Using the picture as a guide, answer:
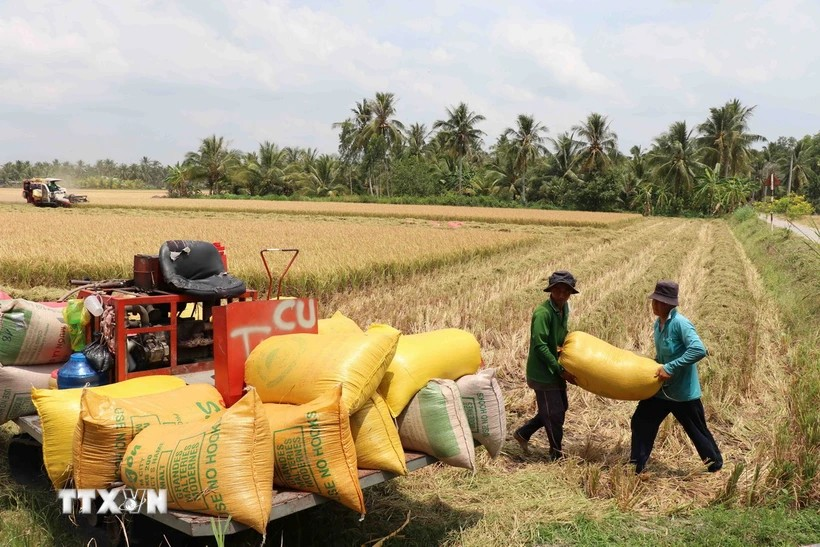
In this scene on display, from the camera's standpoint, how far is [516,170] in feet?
185

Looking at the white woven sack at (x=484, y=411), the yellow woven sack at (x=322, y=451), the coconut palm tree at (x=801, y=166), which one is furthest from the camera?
the coconut palm tree at (x=801, y=166)

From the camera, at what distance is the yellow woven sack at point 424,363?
3.50 m

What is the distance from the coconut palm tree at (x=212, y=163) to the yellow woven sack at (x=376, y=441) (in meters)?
58.6

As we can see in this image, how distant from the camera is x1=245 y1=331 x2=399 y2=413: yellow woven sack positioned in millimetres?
3104

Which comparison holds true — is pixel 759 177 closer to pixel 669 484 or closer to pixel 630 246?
pixel 630 246

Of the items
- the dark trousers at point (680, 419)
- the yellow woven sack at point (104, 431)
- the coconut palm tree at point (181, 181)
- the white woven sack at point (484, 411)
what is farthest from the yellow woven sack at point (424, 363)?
the coconut palm tree at point (181, 181)

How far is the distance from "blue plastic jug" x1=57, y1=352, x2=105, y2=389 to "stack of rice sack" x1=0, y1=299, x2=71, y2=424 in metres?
0.31

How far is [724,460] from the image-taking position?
4.79 metres

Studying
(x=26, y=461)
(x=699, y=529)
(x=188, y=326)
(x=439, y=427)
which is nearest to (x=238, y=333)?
(x=439, y=427)

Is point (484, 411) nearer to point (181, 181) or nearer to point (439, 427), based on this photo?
point (439, 427)

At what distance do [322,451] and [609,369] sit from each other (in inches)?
89.5

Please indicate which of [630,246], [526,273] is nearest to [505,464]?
[526,273]

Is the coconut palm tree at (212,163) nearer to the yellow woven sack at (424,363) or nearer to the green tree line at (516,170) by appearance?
the green tree line at (516,170)

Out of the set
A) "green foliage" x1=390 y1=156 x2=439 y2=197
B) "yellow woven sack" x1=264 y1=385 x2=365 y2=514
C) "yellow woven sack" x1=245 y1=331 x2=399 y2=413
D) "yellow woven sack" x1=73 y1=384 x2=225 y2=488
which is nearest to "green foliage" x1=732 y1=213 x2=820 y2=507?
"yellow woven sack" x1=245 y1=331 x2=399 y2=413
